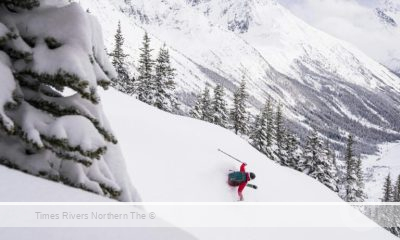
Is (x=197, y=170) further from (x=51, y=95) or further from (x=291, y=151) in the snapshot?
(x=291, y=151)

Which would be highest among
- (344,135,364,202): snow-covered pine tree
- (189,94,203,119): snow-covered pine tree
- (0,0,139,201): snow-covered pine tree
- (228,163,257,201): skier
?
(0,0,139,201): snow-covered pine tree

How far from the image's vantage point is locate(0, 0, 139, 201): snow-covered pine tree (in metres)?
7.86

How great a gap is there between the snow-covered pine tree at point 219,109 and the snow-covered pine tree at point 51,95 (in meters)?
48.4

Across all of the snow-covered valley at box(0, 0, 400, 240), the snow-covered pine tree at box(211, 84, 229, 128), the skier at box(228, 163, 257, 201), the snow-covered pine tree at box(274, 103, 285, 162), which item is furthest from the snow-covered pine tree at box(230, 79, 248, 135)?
the skier at box(228, 163, 257, 201)

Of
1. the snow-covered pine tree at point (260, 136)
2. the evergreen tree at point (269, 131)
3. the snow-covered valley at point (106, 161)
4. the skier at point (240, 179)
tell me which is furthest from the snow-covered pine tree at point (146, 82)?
the skier at point (240, 179)

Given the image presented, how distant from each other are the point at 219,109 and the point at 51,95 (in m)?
49.6

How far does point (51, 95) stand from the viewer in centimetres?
877

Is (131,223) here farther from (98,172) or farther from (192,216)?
(192,216)

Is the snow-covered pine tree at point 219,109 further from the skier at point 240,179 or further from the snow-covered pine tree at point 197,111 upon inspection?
the skier at point 240,179

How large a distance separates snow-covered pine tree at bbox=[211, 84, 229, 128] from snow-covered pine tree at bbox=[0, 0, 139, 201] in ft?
159

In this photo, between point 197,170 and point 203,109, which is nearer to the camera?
point 197,170

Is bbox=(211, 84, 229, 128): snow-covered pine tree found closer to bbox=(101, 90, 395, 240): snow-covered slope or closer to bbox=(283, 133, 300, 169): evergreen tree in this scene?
bbox=(283, 133, 300, 169): evergreen tree

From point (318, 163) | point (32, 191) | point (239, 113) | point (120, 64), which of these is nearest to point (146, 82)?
point (120, 64)

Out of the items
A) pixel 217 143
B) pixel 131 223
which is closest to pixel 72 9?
pixel 131 223
